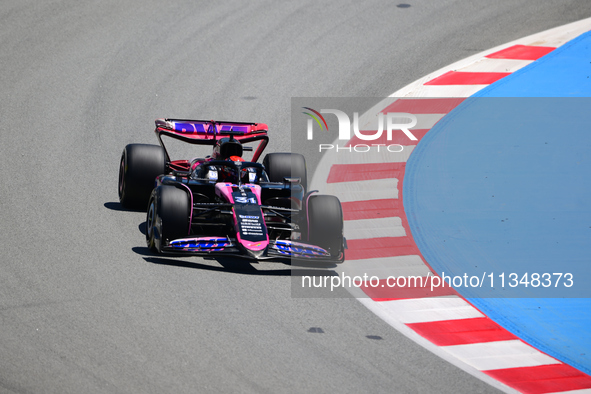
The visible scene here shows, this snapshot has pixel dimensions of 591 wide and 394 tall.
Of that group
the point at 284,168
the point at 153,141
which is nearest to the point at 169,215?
the point at 284,168

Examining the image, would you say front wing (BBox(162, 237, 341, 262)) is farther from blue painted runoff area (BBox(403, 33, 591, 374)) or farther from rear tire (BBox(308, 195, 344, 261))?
blue painted runoff area (BBox(403, 33, 591, 374))

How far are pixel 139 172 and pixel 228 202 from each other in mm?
1821

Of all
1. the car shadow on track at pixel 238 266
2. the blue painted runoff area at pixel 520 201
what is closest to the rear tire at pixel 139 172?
the car shadow on track at pixel 238 266

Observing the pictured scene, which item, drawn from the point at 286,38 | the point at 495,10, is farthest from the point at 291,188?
the point at 495,10

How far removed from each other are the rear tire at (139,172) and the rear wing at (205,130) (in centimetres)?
41

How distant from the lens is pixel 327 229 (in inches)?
350

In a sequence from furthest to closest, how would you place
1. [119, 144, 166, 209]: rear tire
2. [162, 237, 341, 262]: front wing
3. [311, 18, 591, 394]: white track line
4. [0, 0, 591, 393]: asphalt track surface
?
[119, 144, 166, 209]: rear tire < [162, 237, 341, 262]: front wing < [311, 18, 591, 394]: white track line < [0, 0, 591, 393]: asphalt track surface

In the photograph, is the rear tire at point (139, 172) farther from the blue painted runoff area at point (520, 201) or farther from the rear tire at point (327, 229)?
the blue painted runoff area at point (520, 201)

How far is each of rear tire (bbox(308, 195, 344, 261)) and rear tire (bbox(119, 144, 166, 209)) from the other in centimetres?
256

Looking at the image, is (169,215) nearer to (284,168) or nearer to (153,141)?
(284,168)

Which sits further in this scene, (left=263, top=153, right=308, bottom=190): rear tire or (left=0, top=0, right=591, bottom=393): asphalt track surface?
(left=263, top=153, right=308, bottom=190): rear tire

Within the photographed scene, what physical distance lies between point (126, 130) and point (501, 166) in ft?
21.0

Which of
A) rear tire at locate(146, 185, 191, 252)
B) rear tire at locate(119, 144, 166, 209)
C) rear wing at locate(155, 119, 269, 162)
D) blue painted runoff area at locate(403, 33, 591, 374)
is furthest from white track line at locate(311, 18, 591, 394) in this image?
rear tire at locate(119, 144, 166, 209)

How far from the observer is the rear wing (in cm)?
1067
